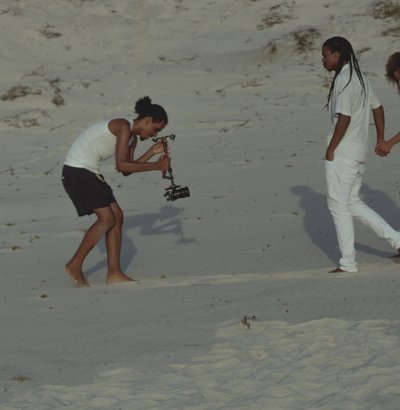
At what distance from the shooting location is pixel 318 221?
10.3 m

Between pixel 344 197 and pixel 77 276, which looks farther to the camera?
pixel 77 276

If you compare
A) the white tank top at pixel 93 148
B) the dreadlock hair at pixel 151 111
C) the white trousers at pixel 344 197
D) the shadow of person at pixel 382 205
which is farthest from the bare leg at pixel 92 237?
the shadow of person at pixel 382 205

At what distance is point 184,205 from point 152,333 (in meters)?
5.26

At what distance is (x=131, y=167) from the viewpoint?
25.7ft

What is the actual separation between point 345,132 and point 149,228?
142 inches

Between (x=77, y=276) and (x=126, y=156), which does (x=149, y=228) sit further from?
(x=126, y=156)

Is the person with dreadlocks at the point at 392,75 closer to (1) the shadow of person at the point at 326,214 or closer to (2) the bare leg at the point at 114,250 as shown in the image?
(1) the shadow of person at the point at 326,214

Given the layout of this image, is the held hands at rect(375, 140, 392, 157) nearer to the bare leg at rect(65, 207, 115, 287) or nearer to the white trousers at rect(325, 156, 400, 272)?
the white trousers at rect(325, 156, 400, 272)

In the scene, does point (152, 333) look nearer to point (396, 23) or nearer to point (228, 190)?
point (228, 190)

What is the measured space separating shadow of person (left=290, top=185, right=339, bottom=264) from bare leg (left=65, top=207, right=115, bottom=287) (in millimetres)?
1983

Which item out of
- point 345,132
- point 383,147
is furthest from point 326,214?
point 345,132

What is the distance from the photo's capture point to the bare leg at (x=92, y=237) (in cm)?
807

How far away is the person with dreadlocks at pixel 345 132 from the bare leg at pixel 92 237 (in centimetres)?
178

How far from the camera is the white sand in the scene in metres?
5.41
